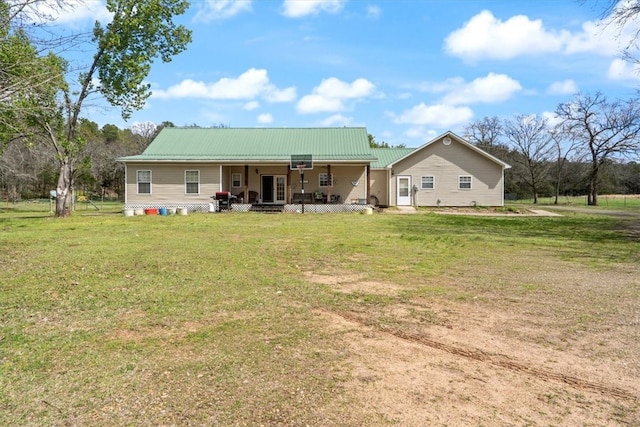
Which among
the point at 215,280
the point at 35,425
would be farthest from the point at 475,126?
the point at 35,425

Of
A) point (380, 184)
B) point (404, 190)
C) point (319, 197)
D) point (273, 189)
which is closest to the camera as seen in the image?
point (319, 197)

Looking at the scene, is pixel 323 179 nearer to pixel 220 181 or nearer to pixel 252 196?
pixel 252 196

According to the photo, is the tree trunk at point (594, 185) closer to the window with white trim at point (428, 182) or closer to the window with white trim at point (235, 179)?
the window with white trim at point (428, 182)

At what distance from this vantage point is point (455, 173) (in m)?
28.5

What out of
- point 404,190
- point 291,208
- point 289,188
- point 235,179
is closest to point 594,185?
point 404,190

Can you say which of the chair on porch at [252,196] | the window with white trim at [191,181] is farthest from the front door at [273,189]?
the window with white trim at [191,181]

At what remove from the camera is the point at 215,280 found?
270 inches

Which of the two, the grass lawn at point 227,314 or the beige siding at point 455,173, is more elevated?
the beige siding at point 455,173

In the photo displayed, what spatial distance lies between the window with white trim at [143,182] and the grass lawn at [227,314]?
50.9 ft

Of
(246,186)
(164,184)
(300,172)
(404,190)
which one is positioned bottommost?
(404,190)

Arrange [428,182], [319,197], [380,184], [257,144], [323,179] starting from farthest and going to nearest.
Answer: [380,184], [428,182], [257,144], [323,179], [319,197]

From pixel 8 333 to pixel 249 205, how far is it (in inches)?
813

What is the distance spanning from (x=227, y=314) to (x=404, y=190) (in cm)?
2487

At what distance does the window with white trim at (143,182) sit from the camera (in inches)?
1049
